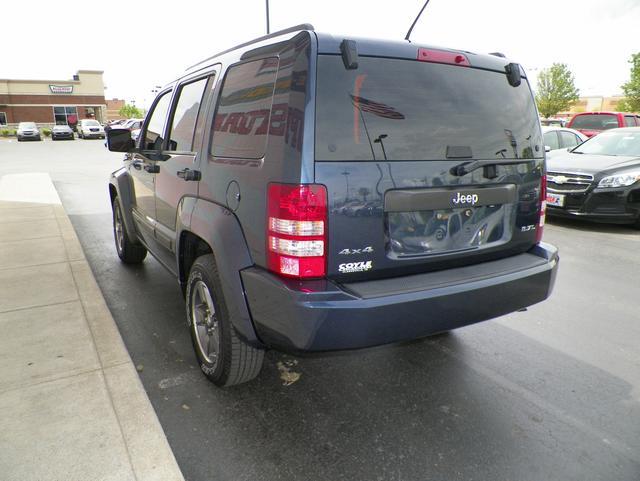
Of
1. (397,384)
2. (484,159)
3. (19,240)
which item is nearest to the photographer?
(484,159)

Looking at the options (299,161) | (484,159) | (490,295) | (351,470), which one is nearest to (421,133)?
(484,159)

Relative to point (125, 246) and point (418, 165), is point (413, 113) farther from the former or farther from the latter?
point (125, 246)

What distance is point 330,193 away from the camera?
2066 millimetres

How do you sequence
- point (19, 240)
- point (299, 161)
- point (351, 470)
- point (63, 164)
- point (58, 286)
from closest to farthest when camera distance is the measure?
1. point (299, 161)
2. point (351, 470)
3. point (58, 286)
4. point (19, 240)
5. point (63, 164)

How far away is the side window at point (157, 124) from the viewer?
3785mm

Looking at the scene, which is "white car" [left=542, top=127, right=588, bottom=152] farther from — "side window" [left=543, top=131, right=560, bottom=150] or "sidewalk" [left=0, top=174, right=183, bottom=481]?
"sidewalk" [left=0, top=174, right=183, bottom=481]

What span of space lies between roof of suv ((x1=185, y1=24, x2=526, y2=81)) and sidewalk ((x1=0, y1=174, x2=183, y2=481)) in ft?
6.70

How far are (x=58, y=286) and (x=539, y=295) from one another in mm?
4083

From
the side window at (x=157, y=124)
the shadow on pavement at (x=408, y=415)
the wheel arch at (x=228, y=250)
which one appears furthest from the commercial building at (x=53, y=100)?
the shadow on pavement at (x=408, y=415)

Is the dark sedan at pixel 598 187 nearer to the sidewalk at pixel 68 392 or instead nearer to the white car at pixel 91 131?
the sidewalk at pixel 68 392

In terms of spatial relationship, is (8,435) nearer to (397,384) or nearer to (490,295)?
(397,384)

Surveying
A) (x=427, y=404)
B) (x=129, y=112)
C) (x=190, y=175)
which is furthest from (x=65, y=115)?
(x=427, y=404)

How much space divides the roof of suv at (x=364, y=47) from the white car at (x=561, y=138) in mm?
9281

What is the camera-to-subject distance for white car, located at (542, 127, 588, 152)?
1098 centimetres
